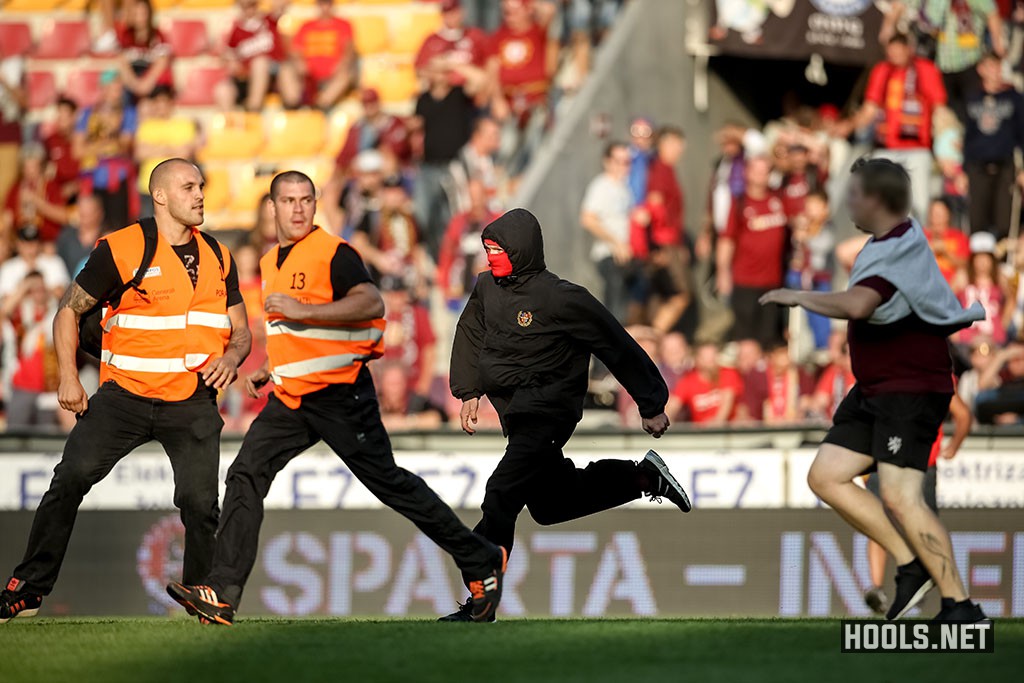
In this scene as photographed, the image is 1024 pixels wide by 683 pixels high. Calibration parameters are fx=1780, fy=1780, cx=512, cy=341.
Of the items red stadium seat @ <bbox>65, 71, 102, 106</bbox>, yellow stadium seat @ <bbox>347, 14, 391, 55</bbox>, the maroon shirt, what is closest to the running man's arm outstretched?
the maroon shirt

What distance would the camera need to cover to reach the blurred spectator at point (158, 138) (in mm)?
18672

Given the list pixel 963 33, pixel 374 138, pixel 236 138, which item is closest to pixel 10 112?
pixel 236 138

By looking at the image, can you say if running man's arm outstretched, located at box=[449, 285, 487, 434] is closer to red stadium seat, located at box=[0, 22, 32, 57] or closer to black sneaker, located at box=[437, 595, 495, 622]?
black sneaker, located at box=[437, 595, 495, 622]

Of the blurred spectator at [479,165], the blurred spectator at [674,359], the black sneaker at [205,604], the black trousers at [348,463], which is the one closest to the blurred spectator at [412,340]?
the blurred spectator at [479,165]

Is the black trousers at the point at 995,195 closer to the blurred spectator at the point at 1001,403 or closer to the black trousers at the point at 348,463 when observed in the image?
the blurred spectator at the point at 1001,403

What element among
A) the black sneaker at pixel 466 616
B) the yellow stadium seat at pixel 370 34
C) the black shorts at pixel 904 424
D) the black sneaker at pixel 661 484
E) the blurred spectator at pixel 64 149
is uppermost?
the yellow stadium seat at pixel 370 34

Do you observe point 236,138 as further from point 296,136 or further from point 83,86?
point 83,86

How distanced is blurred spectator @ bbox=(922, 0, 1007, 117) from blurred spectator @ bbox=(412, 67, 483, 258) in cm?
452

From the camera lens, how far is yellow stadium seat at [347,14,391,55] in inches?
761

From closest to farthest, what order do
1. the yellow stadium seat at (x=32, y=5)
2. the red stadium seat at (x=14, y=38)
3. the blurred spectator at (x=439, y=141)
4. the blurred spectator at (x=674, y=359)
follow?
the blurred spectator at (x=674, y=359), the blurred spectator at (x=439, y=141), the red stadium seat at (x=14, y=38), the yellow stadium seat at (x=32, y=5)

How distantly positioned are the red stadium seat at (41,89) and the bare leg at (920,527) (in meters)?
14.5

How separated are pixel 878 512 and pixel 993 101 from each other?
9.43 m

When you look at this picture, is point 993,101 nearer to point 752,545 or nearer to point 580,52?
point 580,52

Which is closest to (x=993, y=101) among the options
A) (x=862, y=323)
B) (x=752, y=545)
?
(x=752, y=545)
